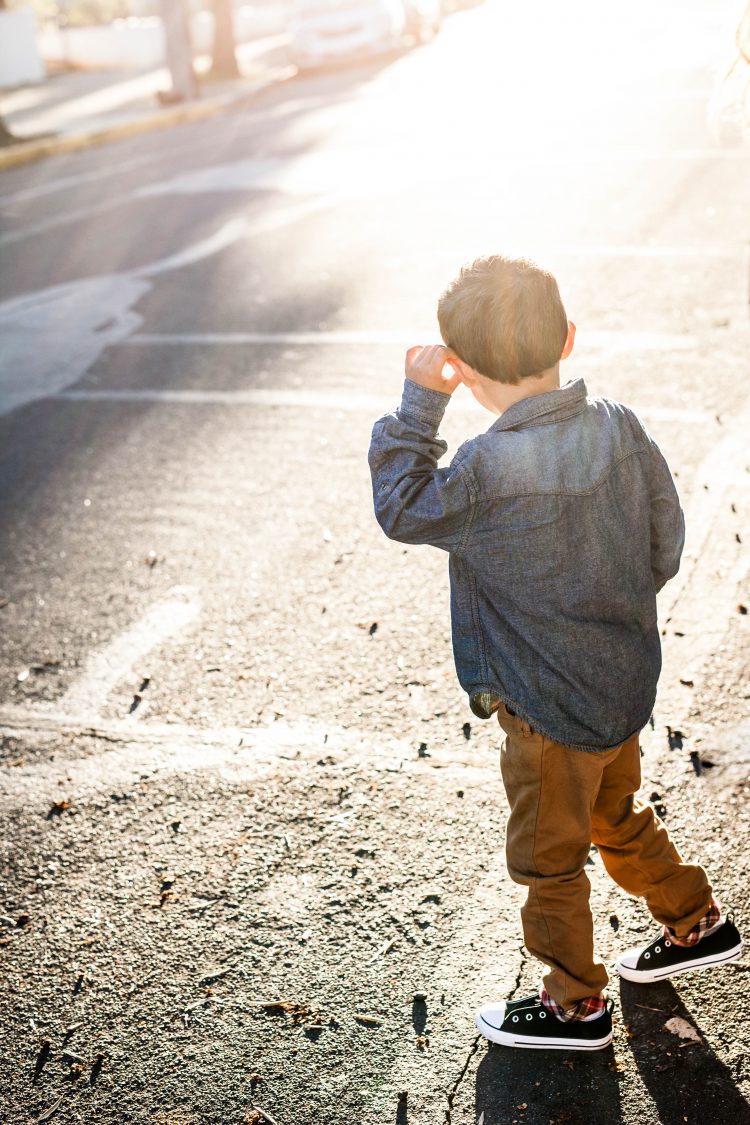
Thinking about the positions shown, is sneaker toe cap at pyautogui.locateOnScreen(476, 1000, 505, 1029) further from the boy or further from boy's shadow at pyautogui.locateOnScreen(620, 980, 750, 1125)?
boy's shadow at pyautogui.locateOnScreen(620, 980, 750, 1125)

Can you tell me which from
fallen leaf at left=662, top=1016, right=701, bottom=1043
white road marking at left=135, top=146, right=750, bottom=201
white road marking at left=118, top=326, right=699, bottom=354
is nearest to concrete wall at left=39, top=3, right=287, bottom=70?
white road marking at left=135, top=146, right=750, bottom=201

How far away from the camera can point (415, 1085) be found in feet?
8.24

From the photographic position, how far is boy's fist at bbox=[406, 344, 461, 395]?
223cm

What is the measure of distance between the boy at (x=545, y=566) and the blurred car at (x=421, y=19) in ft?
79.5

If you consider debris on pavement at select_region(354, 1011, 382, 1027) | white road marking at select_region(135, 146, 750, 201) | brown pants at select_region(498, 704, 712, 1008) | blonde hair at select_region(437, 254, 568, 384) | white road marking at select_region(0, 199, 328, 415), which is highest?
blonde hair at select_region(437, 254, 568, 384)

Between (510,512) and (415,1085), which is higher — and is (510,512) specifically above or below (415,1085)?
above

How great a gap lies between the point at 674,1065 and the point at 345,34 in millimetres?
23170

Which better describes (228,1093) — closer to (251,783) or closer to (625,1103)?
(625,1103)

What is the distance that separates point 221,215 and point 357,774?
845cm

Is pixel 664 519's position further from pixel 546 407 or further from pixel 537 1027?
pixel 537 1027

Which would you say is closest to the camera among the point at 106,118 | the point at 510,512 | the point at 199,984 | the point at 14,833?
the point at 510,512

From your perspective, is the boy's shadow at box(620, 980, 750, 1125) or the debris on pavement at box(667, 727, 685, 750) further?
the debris on pavement at box(667, 727, 685, 750)

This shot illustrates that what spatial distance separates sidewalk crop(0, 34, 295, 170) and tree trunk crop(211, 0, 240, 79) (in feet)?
1.09

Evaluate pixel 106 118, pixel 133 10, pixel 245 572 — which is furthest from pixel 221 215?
pixel 133 10
